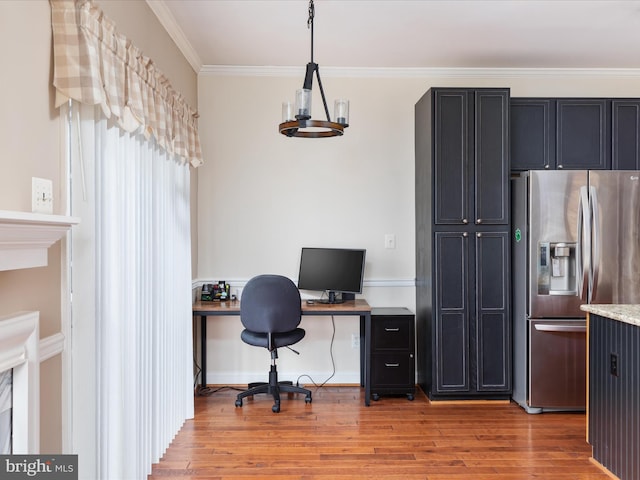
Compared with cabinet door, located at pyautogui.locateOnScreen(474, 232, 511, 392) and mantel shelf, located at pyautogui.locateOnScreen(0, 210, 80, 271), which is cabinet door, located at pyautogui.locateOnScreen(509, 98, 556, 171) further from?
mantel shelf, located at pyautogui.locateOnScreen(0, 210, 80, 271)

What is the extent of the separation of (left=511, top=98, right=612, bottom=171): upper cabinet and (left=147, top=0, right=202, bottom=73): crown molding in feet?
8.44

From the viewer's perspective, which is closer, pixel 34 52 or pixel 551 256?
pixel 34 52

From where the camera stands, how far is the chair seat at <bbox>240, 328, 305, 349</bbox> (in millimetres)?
3578

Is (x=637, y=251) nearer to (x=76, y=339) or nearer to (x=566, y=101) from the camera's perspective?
(x=566, y=101)

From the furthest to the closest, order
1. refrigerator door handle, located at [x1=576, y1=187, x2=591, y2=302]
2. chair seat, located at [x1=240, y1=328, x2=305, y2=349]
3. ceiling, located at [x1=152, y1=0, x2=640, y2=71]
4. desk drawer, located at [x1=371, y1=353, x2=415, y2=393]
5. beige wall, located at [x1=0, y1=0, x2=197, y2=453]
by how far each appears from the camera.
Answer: desk drawer, located at [x1=371, y1=353, x2=415, y2=393] < chair seat, located at [x1=240, y1=328, x2=305, y2=349] < refrigerator door handle, located at [x1=576, y1=187, x2=591, y2=302] < ceiling, located at [x1=152, y1=0, x2=640, y2=71] < beige wall, located at [x1=0, y1=0, x2=197, y2=453]

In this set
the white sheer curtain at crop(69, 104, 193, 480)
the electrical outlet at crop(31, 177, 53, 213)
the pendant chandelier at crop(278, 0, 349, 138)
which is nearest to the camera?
the electrical outlet at crop(31, 177, 53, 213)

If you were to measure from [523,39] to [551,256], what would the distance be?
63.6 inches

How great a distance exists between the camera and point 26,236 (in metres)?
1.41

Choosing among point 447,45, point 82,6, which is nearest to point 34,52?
point 82,6

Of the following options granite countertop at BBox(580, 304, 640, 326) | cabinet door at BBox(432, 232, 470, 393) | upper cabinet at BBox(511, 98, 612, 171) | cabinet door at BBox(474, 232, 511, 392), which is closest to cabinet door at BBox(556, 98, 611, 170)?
upper cabinet at BBox(511, 98, 612, 171)

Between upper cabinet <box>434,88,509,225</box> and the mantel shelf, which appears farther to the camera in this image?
upper cabinet <box>434,88,509,225</box>

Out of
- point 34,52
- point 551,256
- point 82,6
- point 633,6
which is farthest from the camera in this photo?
point 551,256

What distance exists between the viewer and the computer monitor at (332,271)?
157 inches

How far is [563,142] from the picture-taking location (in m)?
3.88
